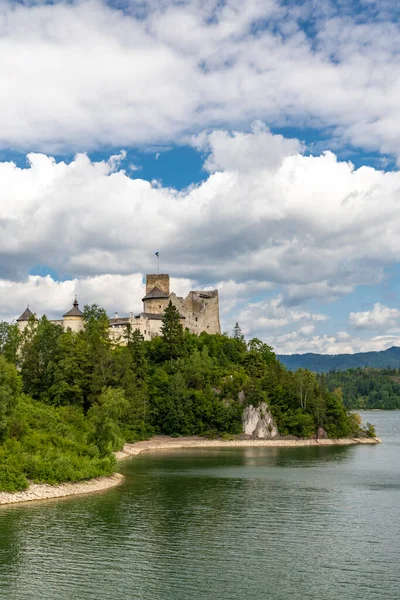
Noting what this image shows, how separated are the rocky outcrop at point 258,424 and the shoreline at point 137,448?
4.00ft

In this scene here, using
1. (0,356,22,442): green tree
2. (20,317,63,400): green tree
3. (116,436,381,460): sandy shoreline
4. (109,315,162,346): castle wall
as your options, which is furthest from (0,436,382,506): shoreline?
(109,315,162,346): castle wall

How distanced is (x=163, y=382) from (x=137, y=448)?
1383 centimetres

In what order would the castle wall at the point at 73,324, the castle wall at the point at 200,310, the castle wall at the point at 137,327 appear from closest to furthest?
the castle wall at the point at 137,327 → the castle wall at the point at 73,324 → the castle wall at the point at 200,310

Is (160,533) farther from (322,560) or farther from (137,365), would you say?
(137,365)

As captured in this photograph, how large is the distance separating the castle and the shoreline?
17299 mm

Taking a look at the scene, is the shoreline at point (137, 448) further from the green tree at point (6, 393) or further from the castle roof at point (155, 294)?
the castle roof at point (155, 294)

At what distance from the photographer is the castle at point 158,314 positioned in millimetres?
92812

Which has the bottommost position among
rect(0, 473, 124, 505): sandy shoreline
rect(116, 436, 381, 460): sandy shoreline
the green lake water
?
the green lake water

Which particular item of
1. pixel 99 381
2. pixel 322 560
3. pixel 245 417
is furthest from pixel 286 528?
pixel 245 417

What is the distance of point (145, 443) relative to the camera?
80.0 metres

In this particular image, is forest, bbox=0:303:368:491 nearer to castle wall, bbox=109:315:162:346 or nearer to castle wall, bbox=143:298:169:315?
castle wall, bbox=109:315:162:346

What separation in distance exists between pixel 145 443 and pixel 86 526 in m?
47.7

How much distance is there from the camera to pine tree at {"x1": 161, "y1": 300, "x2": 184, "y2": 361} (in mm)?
88375

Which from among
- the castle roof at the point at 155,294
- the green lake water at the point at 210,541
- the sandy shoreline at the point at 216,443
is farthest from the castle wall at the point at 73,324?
the green lake water at the point at 210,541
